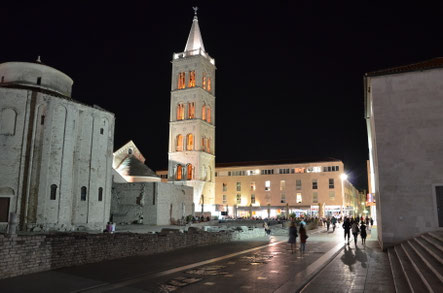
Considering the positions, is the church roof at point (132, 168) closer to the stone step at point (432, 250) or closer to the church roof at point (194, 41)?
the church roof at point (194, 41)

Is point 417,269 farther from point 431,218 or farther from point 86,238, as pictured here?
point 86,238

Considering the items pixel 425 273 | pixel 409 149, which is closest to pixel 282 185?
pixel 409 149

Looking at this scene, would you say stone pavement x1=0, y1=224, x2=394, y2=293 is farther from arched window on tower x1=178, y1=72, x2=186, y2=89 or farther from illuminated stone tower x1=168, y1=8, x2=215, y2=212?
arched window on tower x1=178, y1=72, x2=186, y2=89

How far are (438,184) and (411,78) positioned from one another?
5.44 m

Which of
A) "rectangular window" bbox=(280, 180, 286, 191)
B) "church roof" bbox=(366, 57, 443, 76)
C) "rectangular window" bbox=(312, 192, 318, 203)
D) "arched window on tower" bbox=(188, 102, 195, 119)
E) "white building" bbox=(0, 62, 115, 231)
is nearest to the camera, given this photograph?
"church roof" bbox=(366, 57, 443, 76)

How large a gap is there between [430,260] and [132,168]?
44526 mm

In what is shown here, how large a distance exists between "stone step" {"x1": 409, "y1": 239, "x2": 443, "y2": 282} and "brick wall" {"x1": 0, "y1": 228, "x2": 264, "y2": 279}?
420 inches

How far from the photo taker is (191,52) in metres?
62.6

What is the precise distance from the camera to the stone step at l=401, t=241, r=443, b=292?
7.99 metres

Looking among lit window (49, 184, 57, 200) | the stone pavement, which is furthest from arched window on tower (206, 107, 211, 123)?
the stone pavement

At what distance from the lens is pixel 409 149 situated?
1742 cm

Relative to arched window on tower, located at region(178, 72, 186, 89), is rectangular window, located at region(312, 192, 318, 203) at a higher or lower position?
lower

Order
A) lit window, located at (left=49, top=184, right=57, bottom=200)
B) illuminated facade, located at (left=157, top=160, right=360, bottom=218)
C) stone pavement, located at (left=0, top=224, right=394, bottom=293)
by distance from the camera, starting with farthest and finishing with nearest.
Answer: illuminated facade, located at (left=157, top=160, right=360, bottom=218), lit window, located at (left=49, top=184, right=57, bottom=200), stone pavement, located at (left=0, top=224, right=394, bottom=293)

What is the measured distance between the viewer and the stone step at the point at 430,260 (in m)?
8.84
